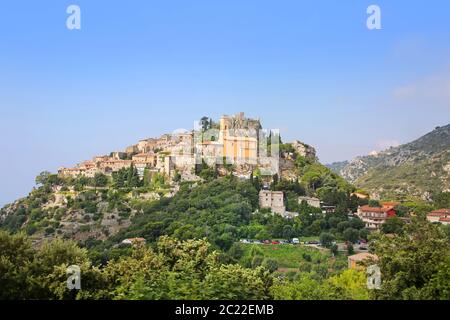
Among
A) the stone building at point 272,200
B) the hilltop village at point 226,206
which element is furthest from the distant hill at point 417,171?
the stone building at point 272,200

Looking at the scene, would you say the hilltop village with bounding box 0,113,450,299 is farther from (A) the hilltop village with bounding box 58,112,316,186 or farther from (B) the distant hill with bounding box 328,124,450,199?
(B) the distant hill with bounding box 328,124,450,199

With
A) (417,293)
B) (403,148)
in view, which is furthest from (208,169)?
(403,148)

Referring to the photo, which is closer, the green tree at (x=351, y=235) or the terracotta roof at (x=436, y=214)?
the green tree at (x=351, y=235)

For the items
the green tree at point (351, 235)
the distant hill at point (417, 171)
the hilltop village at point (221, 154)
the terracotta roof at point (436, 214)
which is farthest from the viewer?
the distant hill at point (417, 171)

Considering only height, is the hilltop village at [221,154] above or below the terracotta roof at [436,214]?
above

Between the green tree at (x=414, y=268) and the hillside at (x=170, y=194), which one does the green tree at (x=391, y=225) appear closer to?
the hillside at (x=170, y=194)

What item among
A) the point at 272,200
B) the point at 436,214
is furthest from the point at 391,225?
the point at 272,200

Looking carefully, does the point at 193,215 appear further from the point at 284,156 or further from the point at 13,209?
the point at 13,209

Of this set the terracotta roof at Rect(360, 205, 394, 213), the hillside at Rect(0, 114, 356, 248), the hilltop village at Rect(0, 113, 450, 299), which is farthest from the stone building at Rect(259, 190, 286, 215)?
the terracotta roof at Rect(360, 205, 394, 213)

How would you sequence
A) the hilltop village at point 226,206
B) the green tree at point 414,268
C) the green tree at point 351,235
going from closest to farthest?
the green tree at point 414,268 → the hilltop village at point 226,206 → the green tree at point 351,235
